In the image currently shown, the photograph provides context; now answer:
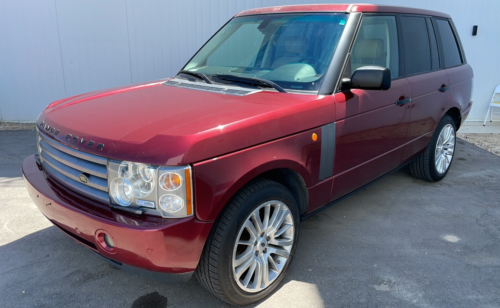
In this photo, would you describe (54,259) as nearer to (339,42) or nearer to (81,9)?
(339,42)

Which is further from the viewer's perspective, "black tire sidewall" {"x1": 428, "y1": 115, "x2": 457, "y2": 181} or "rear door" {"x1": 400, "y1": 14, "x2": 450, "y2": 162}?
"black tire sidewall" {"x1": 428, "y1": 115, "x2": 457, "y2": 181}

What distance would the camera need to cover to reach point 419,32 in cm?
400

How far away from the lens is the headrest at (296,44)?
317 centimetres

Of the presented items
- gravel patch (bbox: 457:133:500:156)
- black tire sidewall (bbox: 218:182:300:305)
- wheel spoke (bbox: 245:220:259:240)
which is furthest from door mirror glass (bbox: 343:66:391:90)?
gravel patch (bbox: 457:133:500:156)

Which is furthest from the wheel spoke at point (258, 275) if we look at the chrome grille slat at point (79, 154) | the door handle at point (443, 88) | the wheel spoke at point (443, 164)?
the wheel spoke at point (443, 164)

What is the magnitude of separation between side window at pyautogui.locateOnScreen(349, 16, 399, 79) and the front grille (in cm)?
196

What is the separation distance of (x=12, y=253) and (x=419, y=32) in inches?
162

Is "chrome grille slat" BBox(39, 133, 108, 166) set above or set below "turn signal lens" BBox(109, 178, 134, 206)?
above

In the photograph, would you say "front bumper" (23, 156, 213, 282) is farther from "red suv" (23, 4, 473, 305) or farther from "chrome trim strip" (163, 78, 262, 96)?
"chrome trim strip" (163, 78, 262, 96)

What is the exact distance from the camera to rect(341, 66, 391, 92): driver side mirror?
9.13 feet

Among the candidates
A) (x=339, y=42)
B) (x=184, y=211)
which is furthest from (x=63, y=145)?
(x=339, y=42)

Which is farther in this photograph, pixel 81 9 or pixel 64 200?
pixel 81 9

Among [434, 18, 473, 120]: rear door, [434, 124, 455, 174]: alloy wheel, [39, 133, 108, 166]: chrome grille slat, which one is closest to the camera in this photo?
[39, 133, 108, 166]: chrome grille slat

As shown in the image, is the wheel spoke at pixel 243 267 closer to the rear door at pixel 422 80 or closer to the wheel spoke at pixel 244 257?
the wheel spoke at pixel 244 257
